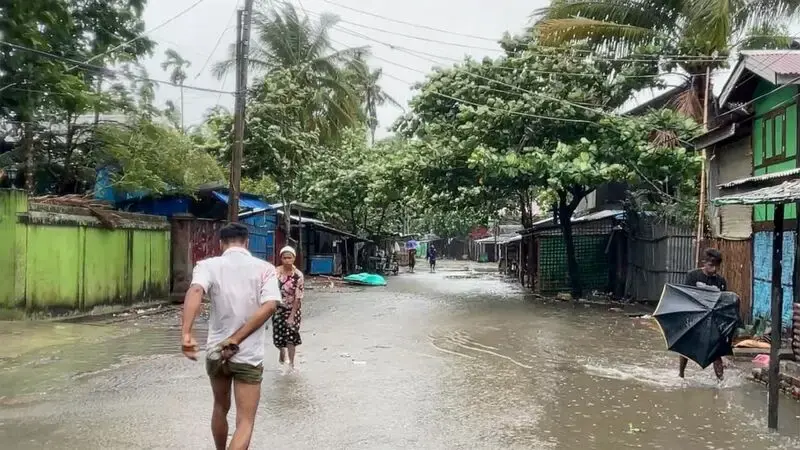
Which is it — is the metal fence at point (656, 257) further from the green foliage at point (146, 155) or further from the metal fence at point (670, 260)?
the green foliage at point (146, 155)

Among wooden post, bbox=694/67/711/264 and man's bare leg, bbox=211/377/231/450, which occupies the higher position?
wooden post, bbox=694/67/711/264

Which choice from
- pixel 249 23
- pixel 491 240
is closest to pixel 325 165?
pixel 249 23

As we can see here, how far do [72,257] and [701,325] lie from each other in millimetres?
11470

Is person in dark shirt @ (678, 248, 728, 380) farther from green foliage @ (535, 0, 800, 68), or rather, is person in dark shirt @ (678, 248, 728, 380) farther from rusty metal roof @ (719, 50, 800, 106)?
green foliage @ (535, 0, 800, 68)

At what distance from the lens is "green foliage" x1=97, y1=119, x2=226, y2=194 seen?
1766cm

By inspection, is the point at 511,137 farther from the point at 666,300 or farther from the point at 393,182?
the point at 666,300

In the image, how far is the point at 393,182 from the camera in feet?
78.7

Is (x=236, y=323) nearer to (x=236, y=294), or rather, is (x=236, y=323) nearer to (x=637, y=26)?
(x=236, y=294)

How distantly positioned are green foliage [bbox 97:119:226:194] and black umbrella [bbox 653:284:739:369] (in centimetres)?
1291

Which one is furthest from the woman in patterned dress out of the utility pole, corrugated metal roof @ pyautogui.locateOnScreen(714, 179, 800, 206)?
the utility pole

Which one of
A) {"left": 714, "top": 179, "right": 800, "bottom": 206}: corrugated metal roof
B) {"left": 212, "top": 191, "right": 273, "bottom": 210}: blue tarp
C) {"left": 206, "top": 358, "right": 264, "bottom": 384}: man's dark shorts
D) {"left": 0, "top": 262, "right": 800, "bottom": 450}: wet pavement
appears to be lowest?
{"left": 0, "top": 262, "right": 800, "bottom": 450}: wet pavement

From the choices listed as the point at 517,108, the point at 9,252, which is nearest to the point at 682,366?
the point at 9,252

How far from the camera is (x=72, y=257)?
47.6 ft

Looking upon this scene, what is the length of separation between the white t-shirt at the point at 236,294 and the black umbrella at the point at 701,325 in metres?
5.49
